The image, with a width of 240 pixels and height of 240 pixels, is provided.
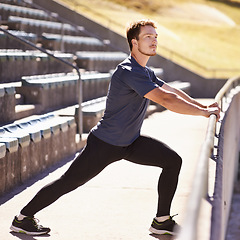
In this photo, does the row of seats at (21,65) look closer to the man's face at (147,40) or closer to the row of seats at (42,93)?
the row of seats at (42,93)

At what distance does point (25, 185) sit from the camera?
602cm

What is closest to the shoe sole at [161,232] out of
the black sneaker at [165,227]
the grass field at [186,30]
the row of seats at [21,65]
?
the black sneaker at [165,227]

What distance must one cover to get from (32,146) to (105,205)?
3.81 feet

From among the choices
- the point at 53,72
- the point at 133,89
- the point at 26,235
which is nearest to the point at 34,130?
the point at 26,235

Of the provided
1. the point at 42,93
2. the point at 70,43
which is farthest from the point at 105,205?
the point at 70,43

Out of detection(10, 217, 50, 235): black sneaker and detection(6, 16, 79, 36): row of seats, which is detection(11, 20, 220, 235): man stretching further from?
detection(6, 16, 79, 36): row of seats

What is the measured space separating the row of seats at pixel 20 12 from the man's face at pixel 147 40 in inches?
336

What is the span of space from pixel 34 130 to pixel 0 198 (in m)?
1.05

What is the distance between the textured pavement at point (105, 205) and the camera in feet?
15.1

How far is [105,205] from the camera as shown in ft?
17.9

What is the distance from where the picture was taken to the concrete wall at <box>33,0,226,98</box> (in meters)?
16.7

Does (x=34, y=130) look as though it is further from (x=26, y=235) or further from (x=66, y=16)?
(x=66, y=16)

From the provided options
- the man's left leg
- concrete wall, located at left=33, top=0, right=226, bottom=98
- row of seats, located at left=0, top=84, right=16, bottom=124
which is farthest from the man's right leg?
concrete wall, located at left=33, top=0, right=226, bottom=98

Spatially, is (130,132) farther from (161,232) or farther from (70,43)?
(70,43)
